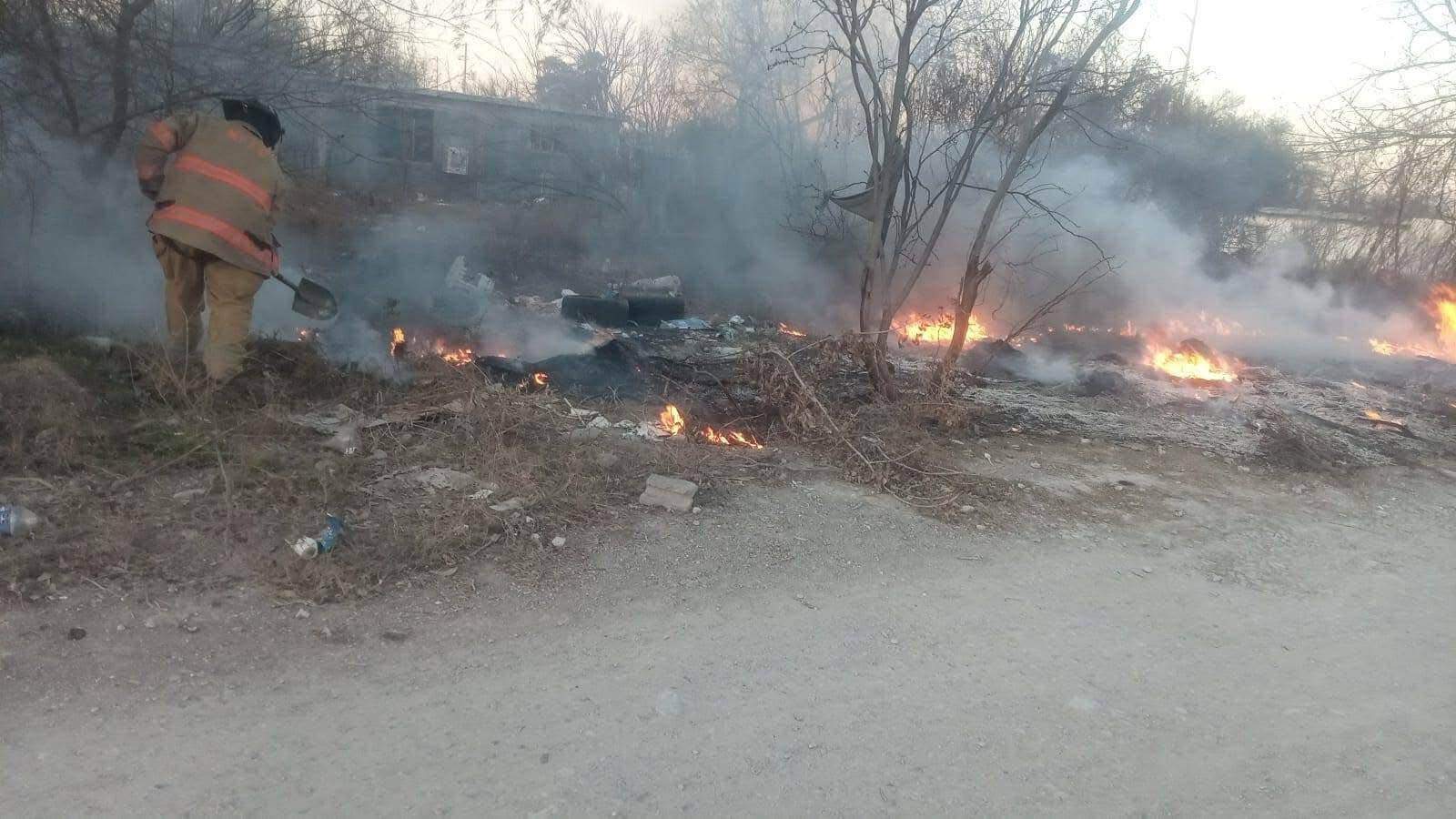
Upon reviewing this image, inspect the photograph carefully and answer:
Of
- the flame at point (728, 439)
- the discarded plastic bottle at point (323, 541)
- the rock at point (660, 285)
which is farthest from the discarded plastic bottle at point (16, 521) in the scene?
the rock at point (660, 285)

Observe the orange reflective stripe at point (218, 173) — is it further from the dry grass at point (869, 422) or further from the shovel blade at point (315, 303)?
the dry grass at point (869, 422)

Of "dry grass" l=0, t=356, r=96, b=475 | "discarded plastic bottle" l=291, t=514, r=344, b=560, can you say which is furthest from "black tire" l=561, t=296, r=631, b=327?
"discarded plastic bottle" l=291, t=514, r=344, b=560

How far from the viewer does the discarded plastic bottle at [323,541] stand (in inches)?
131

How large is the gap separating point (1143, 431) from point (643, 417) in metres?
4.10

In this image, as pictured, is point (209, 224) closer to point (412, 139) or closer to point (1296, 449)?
point (1296, 449)

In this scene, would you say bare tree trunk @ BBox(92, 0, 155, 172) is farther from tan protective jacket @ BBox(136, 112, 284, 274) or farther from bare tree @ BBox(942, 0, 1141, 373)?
bare tree @ BBox(942, 0, 1141, 373)

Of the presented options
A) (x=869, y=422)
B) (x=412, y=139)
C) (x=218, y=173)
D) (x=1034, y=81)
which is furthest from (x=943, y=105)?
(x=412, y=139)

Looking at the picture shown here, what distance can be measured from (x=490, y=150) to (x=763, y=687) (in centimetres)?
1724

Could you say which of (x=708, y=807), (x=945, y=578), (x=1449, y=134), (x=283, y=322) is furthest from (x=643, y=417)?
(x=1449, y=134)

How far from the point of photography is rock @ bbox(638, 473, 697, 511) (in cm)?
434

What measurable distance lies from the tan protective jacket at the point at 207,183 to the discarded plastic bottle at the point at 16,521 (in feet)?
6.23

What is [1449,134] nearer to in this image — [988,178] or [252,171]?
[988,178]

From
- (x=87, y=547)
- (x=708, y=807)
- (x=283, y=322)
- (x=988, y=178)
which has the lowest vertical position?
(x=708, y=807)

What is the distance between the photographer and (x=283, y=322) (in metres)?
6.79
